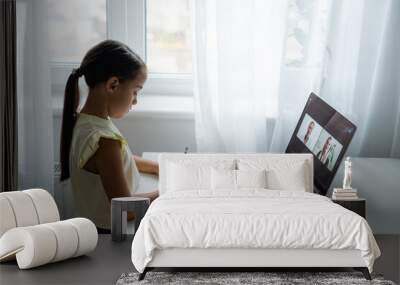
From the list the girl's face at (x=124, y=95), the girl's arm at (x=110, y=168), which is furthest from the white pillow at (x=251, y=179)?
the girl's face at (x=124, y=95)

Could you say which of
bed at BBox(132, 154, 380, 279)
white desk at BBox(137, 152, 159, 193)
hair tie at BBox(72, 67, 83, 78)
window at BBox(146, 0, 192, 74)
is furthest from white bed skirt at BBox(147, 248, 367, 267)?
window at BBox(146, 0, 192, 74)

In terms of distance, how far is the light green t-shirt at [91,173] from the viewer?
712cm

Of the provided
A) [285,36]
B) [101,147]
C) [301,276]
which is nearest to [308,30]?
[285,36]

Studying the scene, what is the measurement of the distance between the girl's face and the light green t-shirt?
13 cm

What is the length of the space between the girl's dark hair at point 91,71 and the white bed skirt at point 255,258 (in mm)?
2265

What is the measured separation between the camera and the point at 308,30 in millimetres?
7320

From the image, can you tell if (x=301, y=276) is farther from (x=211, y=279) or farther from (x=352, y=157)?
(x=352, y=157)

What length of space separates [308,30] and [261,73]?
58 cm

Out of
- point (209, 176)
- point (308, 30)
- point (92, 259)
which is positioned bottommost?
point (92, 259)

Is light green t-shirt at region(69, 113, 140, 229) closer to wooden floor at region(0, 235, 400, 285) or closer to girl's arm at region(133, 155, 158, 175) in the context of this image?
girl's arm at region(133, 155, 158, 175)

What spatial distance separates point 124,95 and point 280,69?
1417mm

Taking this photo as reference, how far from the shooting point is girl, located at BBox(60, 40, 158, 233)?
710 cm

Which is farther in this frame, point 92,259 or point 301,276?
point 92,259

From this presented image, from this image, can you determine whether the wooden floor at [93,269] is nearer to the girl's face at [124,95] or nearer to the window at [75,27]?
the girl's face at [124,95]
